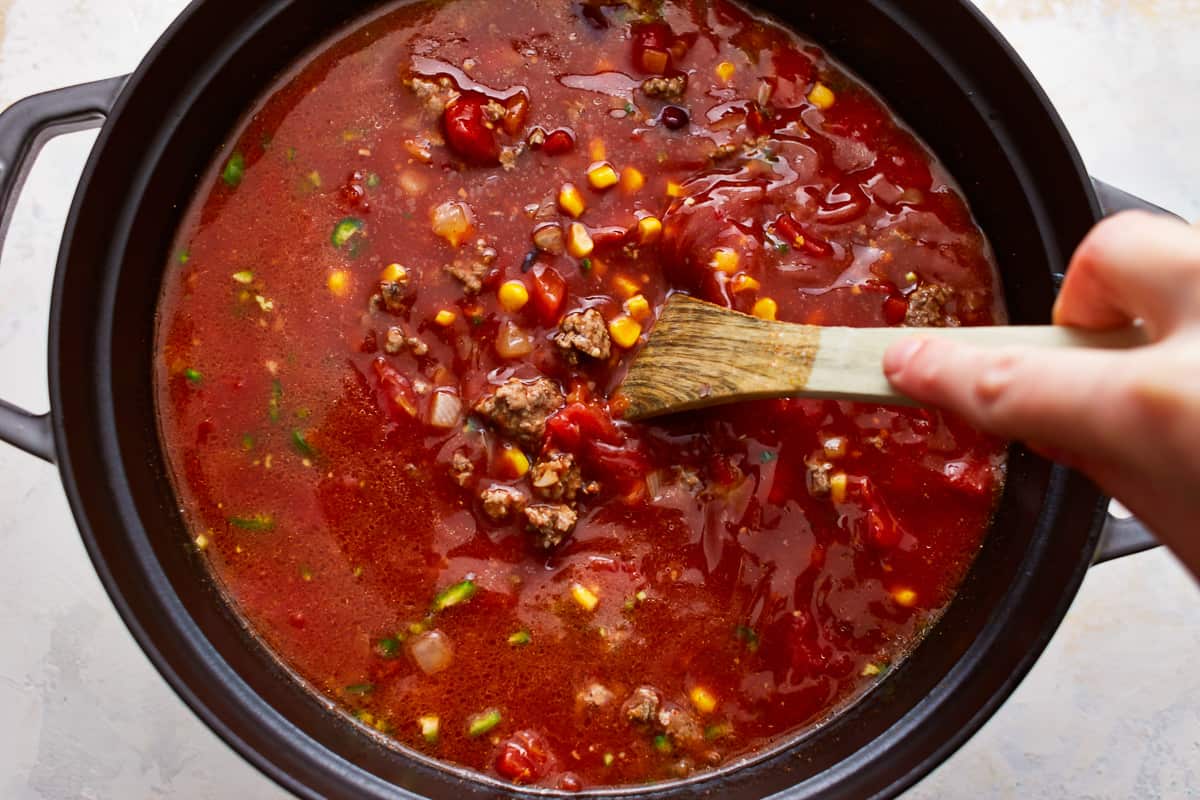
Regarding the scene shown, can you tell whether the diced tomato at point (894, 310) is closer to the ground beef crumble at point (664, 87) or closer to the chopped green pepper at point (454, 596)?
the ground beef crumble at point (664, 87)

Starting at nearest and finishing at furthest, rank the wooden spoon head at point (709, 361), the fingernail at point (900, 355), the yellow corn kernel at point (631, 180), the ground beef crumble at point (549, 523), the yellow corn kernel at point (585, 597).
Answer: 1. the fingernail at point (900, 355)
2. the wooden spoon head at point (709, 361)
3. the ground beef crumble at point (549, 523)
4. the yellow corn kernel at point (585, 597)
5. the yellow corn kernel at point (631, 180)

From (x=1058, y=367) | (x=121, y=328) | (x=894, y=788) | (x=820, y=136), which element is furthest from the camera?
(x=820, y=136)

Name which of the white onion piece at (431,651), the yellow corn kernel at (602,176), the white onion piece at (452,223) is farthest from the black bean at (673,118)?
the white onion piece at (431,651)

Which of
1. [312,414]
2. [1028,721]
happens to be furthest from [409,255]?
[1028,721]

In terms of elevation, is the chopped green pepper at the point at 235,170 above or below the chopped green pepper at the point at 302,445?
above

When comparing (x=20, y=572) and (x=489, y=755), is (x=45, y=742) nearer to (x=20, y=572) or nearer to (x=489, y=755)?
(x=20, y=572)

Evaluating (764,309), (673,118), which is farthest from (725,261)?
(673,118)

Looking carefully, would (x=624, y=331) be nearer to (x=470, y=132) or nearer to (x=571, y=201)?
(x=571, y=201)

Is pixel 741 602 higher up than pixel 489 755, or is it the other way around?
pixel 741 602
